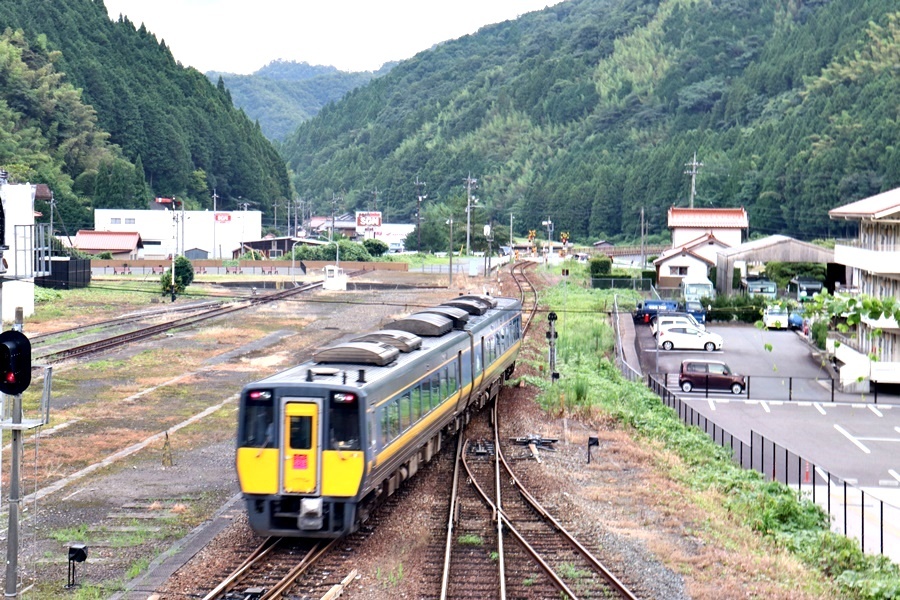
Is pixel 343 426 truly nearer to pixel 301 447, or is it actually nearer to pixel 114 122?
pixel 301 447

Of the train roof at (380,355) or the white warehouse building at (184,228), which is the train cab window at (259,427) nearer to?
the train roof at (380,355)

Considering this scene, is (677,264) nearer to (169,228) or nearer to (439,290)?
(439,290)

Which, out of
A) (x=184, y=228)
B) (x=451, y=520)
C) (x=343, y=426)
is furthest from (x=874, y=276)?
(x=184, y=228)

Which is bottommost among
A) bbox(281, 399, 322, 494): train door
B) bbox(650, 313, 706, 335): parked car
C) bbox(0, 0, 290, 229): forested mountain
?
bbox(650, 313, 706, 335): parked car

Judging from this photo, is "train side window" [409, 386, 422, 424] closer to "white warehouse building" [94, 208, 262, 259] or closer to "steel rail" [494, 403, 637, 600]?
"steel rail" [494, 403, 637, 600]

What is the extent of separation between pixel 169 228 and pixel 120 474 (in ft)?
207

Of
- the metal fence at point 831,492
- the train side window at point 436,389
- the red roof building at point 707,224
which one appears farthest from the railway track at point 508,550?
the red roof building at point 707,224

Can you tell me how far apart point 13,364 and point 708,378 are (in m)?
21.3

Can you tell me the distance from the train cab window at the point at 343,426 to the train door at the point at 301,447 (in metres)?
0.14

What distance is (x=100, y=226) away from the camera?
7681 centimetres

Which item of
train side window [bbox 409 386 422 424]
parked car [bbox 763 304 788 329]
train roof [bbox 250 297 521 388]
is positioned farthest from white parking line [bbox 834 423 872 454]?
train side window [bbox 409 386 422 424]

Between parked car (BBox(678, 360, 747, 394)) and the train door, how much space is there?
17114 mm

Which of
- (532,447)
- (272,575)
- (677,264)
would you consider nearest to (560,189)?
(677,264)

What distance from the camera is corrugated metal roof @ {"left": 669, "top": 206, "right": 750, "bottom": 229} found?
206 ft
